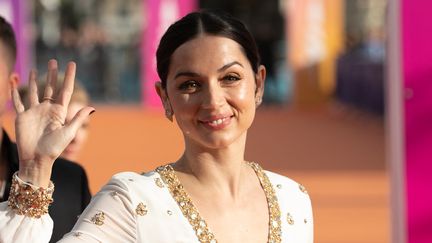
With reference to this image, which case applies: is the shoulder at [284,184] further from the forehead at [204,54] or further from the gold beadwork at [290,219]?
the forehead at [204,54]

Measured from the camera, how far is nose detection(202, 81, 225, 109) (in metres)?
2.70

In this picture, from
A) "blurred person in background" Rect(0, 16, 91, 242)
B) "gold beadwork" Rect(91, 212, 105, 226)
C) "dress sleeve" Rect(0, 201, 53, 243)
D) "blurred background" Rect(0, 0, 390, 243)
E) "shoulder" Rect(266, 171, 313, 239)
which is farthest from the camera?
"blurred background" Rect(0, 0, 390, 243)

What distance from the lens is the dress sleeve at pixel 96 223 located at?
97.8 inches

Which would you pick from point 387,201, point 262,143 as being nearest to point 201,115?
point 387,201

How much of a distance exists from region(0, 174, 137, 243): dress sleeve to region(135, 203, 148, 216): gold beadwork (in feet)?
0.04

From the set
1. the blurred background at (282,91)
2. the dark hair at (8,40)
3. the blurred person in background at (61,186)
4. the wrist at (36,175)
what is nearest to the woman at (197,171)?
the wrist at (36,175)

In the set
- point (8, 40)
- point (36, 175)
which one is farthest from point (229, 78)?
point (8, 40)

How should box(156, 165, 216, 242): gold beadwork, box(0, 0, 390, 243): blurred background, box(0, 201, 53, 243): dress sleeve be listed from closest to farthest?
box(0, 201, 53, 243): dress sleeve, box(156, 165, 216, 242): gold beadwork, box(0, 0, 390, 243): blurred background

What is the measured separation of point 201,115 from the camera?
2.71 meters

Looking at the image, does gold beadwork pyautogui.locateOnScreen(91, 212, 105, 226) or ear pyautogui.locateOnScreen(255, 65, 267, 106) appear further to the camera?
ear pyautogui.locateOnScreen(255, 65, 267, 106)

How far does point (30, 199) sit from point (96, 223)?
16 centimetres

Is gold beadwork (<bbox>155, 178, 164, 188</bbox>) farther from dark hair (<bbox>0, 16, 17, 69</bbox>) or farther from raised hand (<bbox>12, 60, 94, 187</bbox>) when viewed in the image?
dark hair (<bbox>0, 16, 17, 69</bbox>)

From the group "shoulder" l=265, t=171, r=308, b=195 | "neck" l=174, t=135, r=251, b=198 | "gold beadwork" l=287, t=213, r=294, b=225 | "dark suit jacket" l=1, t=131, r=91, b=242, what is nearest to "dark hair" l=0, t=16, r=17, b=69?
"dark suit jacket" l=1, t=131, r=91, b=242

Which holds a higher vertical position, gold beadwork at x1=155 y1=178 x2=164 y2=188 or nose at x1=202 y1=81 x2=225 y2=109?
nose at x1=202 y1=81 x2=225 y2=109
